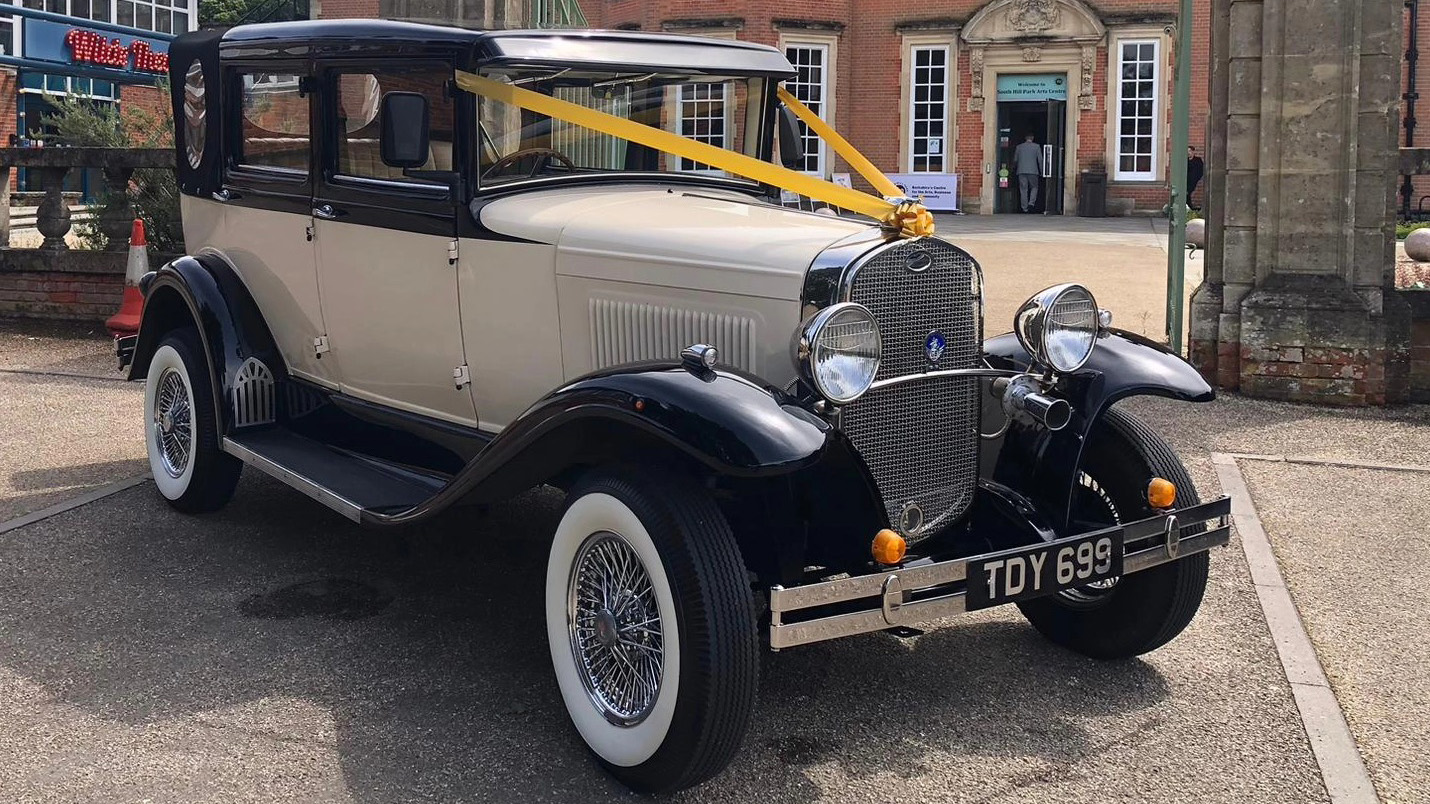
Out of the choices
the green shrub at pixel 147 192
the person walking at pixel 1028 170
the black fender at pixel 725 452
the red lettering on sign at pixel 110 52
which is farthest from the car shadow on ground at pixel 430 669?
the red lettering on sign at pixel 110 52

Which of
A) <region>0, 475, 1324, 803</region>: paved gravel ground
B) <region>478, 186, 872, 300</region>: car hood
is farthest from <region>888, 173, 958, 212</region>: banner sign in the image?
<region>478, 186, 872, 300</region>: car hood

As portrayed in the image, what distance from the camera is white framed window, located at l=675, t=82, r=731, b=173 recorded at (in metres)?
5.23

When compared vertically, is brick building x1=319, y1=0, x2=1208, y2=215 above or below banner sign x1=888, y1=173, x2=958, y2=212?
above

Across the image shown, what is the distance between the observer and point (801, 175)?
4.62 m

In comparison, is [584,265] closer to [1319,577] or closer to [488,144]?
[488,144]

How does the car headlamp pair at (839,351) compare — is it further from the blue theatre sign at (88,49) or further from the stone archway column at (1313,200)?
the blue theatre sign at (88,49)

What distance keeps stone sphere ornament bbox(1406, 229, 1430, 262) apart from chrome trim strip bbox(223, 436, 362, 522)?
44.4 ft

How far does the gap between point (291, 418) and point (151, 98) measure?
30.3 meters

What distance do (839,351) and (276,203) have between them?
296 cm

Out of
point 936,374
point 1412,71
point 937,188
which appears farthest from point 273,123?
point 1412,71

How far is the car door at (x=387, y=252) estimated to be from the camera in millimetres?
4871

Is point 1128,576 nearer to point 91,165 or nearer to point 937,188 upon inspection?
point 91,165

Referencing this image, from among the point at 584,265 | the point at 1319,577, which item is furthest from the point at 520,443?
the point at 1319,577

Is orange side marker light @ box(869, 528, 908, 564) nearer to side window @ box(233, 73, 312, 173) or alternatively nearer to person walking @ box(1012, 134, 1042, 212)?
side window @ box(233, 73, 312, 173)
